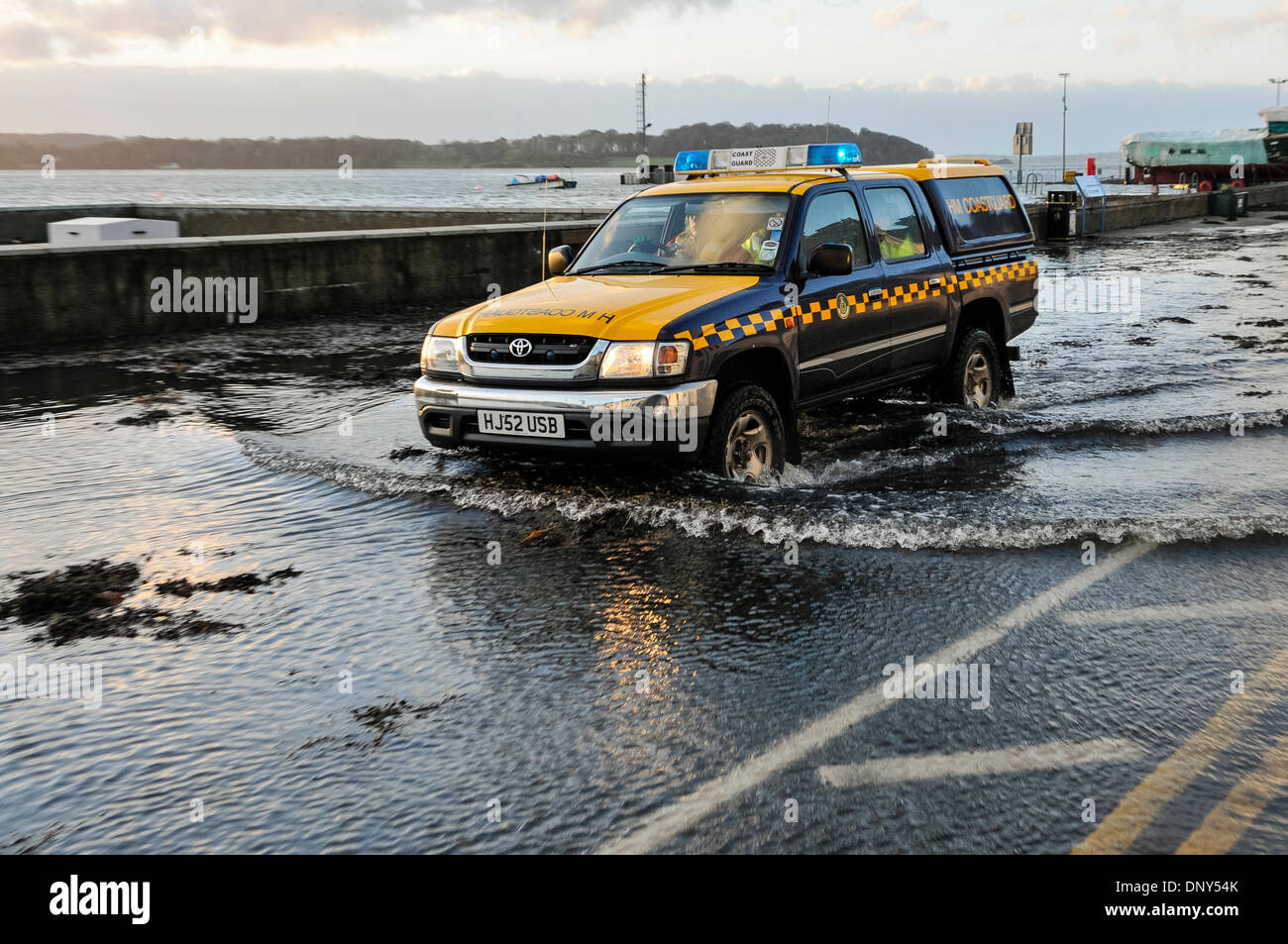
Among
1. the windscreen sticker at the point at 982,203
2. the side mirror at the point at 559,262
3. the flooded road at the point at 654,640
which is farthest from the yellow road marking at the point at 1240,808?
the windscreen sticker at the point at 982,203

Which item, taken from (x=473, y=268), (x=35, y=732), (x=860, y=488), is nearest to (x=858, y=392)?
(x=860, y=488)

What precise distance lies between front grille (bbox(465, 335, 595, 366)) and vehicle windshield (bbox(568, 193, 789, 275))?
1205 millimetres

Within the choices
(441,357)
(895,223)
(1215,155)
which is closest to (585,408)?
(441,357)

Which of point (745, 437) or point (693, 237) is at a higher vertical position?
point (693, 237)

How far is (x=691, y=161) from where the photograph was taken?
388 inches

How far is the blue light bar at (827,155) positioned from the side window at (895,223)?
1.40 feet

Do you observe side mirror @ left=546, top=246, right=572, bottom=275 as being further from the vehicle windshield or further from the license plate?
the license plate

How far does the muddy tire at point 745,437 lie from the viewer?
23.0ft

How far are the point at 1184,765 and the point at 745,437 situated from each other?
3771 mm

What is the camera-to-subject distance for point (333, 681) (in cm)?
460

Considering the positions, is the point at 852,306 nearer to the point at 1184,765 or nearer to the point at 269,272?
the point at 1184,765

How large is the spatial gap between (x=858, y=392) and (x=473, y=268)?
11.2m

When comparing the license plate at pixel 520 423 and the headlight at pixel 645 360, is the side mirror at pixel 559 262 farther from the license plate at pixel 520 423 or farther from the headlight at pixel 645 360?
the headlight at pixel 645 360
